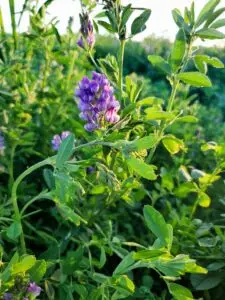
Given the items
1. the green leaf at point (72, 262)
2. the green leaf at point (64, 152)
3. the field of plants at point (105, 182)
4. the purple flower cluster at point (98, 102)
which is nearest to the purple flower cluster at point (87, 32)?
the field of plants at point (105, 182)

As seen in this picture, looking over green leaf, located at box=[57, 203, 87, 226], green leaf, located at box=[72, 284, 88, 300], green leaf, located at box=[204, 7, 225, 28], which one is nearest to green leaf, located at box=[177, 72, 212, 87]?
green leaf, located at box=[204, 7, 225, 28]

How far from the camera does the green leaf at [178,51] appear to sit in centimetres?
114

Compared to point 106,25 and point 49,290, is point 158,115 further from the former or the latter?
point 49,290

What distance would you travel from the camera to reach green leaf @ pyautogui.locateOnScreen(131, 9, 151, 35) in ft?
3.91

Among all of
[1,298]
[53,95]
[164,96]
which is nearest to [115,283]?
[1,298]

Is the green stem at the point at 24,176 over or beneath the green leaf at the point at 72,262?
over

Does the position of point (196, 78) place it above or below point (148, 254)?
above

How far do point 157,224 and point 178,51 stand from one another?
1.12ft

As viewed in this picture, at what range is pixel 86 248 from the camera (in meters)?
1.41

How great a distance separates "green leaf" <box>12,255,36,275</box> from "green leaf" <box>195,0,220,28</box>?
0.56 metres

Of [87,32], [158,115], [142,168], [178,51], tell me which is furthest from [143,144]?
[87,32]

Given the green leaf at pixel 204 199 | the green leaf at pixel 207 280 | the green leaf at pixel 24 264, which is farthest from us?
the green leaf at pixel 204 199

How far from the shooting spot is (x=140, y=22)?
1.20m

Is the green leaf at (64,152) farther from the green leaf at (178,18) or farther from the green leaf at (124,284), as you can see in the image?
the green leaf at (178,18)
